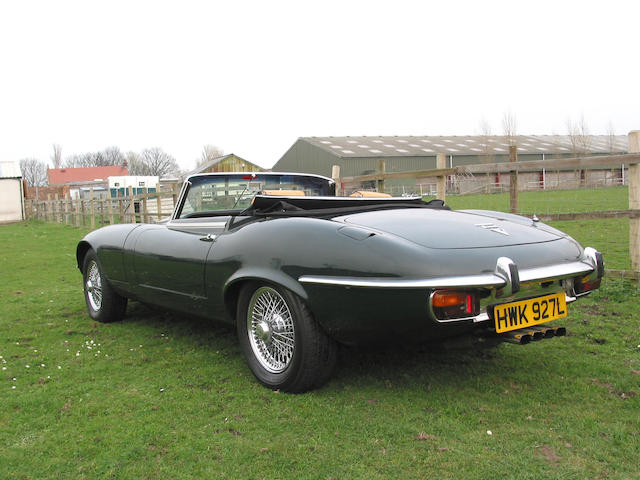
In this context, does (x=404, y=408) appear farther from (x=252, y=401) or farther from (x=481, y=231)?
(x=481, y=231)

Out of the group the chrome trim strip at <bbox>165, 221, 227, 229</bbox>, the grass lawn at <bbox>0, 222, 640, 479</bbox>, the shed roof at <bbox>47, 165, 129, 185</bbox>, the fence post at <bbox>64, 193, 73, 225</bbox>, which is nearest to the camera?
the grass lawn at <bbox>0, 222, 640, 479</bbox>

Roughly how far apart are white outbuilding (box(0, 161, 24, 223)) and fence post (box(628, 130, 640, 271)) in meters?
34.7

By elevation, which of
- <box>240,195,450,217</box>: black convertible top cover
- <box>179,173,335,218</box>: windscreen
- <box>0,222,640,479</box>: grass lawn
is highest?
<box>179,173,335,218</box>: windscreen

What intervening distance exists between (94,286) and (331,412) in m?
3.32

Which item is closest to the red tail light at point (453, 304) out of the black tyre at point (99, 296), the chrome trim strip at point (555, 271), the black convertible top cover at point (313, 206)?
the chrome trim strip at point (555, 271)

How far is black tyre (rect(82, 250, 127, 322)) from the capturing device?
17.0 ft

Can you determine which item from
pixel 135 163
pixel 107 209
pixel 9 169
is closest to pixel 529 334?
pixel 107 209

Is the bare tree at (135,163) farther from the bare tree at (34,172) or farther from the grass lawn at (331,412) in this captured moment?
the grass lawn at (331,412)

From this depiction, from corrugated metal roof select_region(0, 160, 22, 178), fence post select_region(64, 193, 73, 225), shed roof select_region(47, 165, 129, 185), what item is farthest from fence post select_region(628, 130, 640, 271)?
shed roof select_region(47, 165, 129, 185)

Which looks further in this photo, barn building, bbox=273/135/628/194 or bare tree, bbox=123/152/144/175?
bare tree, bbox=123/152/144/175

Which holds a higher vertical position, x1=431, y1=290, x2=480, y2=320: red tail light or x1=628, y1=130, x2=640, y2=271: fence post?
x1=628, y1=130, x2=640, y2=271: fence post

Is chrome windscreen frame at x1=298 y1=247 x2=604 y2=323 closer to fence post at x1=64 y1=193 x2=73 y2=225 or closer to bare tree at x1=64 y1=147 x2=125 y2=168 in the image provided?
fence post at x1=64 y1=193 x2=73 y2=225

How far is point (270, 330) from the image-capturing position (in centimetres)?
339

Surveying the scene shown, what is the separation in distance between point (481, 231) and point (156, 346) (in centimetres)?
266
